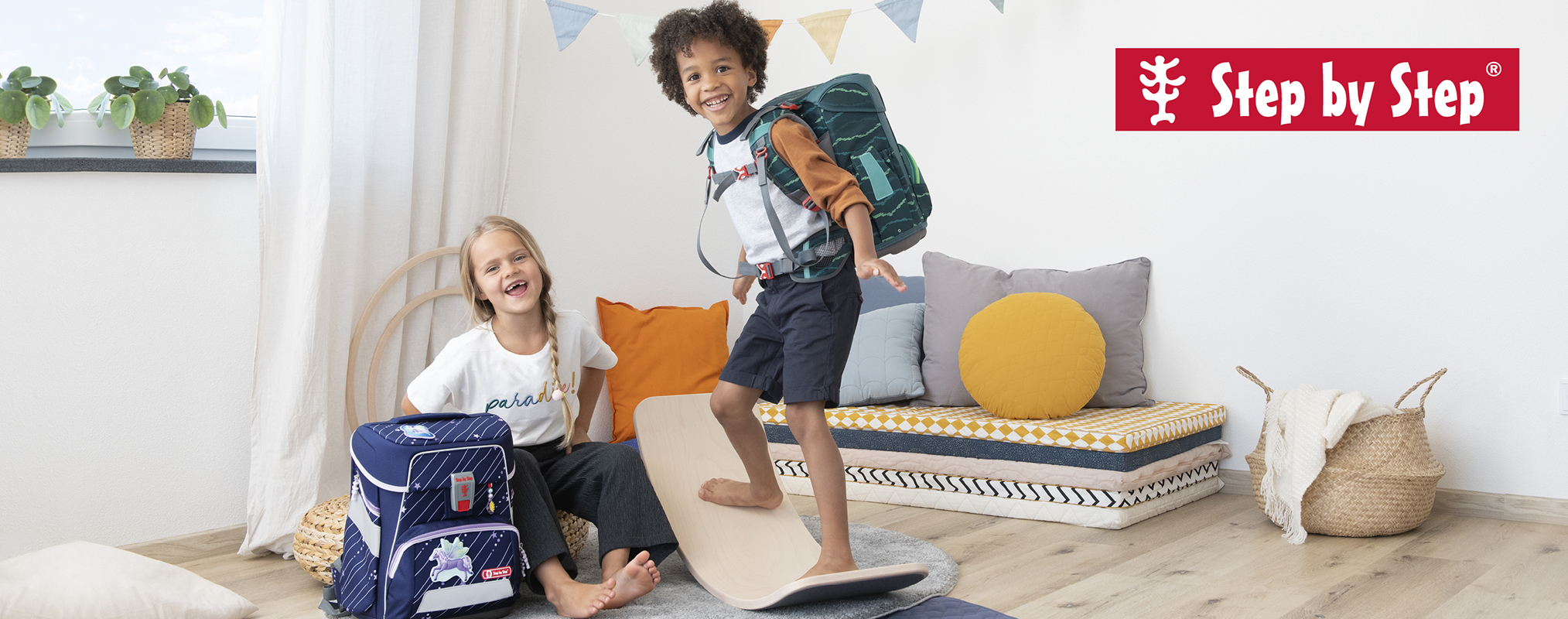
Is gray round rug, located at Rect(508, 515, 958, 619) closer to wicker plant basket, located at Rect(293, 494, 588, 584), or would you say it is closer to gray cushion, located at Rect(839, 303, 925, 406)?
wicker plant basket, located at Rect(293, 494, 588, 584)

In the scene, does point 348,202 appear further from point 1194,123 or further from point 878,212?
point 1194,123

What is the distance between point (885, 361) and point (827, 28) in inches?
35.7

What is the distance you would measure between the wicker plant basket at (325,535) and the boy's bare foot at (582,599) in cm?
17

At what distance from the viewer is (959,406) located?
262cm

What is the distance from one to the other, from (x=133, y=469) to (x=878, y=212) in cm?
151

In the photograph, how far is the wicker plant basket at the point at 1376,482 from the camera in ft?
6.50

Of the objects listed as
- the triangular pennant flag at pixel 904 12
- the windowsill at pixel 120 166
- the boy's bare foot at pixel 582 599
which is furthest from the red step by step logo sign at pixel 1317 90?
the windowsill at pixel 120 166

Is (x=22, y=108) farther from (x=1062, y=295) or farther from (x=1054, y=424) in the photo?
(x=1062, y=295)

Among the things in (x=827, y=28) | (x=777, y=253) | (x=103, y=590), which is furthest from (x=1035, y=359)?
(x=103, y=590)

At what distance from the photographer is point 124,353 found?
6.45 ft

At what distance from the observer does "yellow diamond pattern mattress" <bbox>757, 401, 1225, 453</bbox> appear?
86.1 inches

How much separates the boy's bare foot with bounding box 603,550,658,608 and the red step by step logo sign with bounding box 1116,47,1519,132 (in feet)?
5.81

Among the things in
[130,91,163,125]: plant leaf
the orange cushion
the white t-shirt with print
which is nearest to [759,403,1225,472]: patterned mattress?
the orange cushion

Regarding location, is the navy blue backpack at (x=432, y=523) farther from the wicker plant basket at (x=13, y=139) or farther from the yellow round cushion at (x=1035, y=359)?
the yellow round cushion at (x=1035, y=359)
